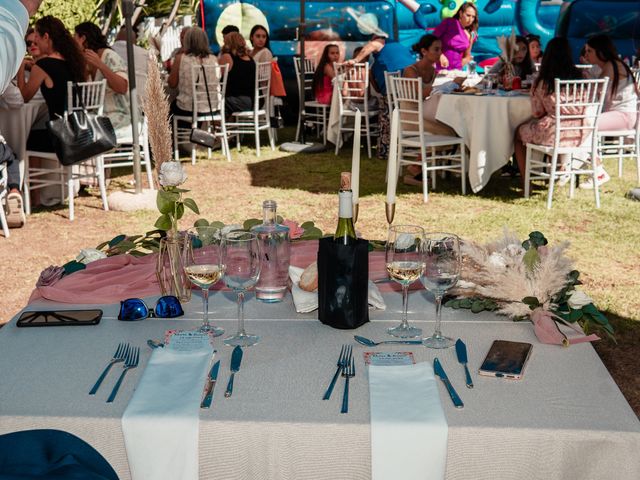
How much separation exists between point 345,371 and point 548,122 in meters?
4.86

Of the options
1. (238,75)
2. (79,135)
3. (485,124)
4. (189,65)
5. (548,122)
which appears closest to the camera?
(79,135)

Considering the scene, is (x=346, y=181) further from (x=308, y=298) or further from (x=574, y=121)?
(x=574, y=121)

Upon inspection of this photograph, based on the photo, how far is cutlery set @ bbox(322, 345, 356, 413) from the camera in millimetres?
1277

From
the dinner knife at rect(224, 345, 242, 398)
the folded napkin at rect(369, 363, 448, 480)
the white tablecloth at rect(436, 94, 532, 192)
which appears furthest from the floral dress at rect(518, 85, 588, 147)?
the folded napkin at rect(369, 363, 448, 480)

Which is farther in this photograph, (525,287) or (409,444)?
(525,287)

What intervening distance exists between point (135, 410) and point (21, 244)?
4054 mm

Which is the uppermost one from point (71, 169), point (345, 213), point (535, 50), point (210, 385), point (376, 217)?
point (535, 50)

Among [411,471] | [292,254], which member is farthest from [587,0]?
[411,471]

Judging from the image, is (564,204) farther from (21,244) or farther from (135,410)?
(135,410)

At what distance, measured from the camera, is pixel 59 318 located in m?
1.62

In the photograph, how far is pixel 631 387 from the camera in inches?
118

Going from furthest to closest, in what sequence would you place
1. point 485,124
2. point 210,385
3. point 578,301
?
point 485,124 < point 578,301 < point 210,385

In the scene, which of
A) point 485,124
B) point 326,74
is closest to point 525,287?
point 485,124

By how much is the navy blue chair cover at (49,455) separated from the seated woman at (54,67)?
4648 mm
